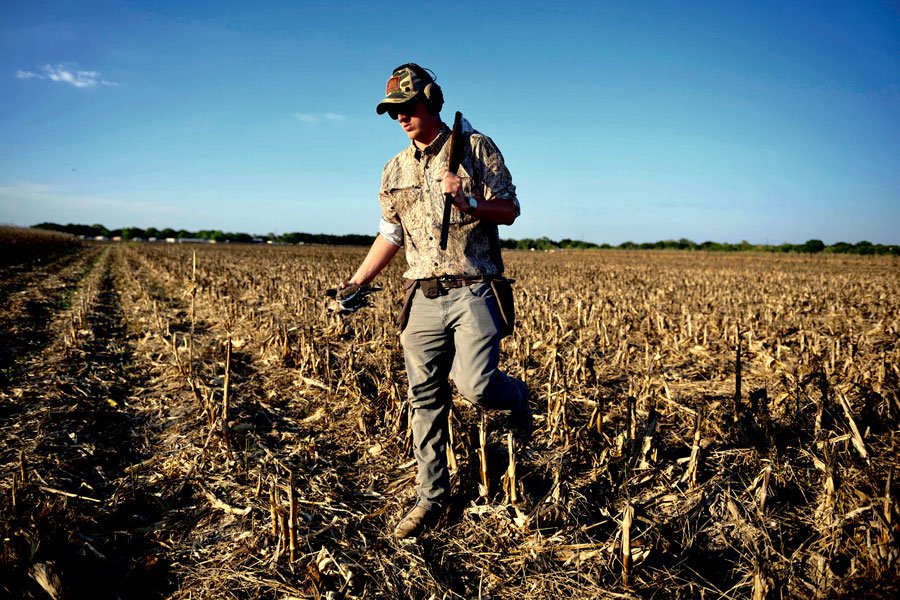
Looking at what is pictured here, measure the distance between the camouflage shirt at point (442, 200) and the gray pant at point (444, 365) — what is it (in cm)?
16

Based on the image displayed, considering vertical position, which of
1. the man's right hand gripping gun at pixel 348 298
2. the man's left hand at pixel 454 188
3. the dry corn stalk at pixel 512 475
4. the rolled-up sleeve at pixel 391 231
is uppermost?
the man's left hand at pixel 454 188

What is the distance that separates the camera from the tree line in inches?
1693

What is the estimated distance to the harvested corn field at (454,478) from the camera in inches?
95.5

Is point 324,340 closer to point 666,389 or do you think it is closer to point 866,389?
point 666,389

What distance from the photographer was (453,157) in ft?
8.64

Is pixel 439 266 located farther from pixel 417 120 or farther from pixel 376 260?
pixel 417 120

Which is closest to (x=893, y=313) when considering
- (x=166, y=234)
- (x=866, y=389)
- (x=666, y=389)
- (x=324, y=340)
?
(x=866, y=389)

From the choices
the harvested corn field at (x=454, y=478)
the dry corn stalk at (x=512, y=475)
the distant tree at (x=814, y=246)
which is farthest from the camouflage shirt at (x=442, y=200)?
the distant tree at (x=814, y=246)

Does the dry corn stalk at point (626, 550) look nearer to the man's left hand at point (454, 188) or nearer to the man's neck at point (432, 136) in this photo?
the man's left hand at point (454, 188)

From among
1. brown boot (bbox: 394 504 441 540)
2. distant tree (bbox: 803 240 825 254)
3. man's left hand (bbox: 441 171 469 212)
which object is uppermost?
distant tree (bbox: 803 240 825 254)

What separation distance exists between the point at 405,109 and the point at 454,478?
2.36 m

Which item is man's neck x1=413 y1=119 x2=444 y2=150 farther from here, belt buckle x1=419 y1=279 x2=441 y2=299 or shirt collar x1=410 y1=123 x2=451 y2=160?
belt buckle x1=419 y1=279 x2=441 y2=299

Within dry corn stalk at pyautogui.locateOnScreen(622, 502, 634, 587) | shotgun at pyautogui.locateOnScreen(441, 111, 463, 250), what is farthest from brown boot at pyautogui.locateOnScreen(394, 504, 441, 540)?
shotgun at pyautogui.locateOnScreen(441, 111, 463, 250)

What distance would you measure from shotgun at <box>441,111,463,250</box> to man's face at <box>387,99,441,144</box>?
201 millimetres
